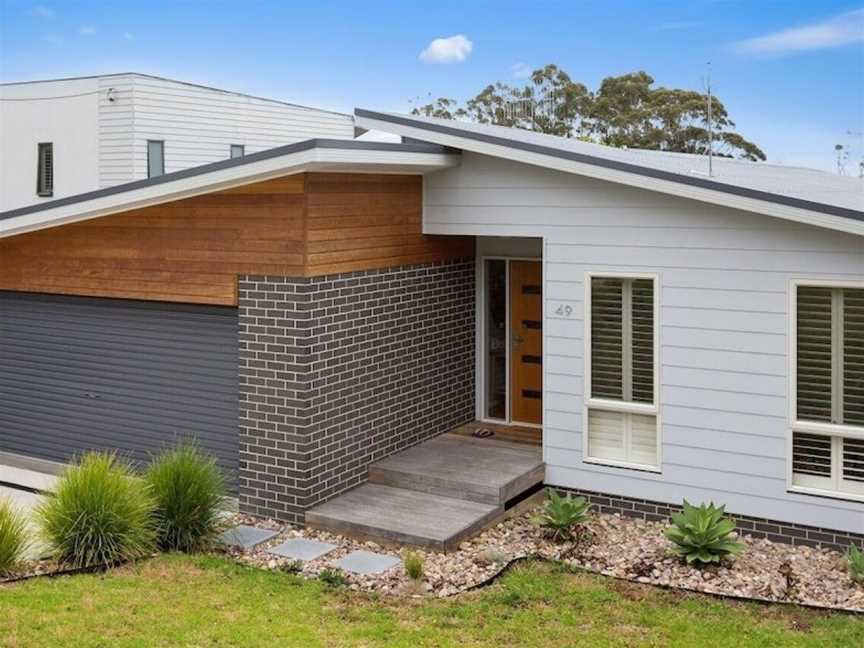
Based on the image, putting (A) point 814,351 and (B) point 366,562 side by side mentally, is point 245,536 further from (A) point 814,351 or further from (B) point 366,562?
(A) point 814,351

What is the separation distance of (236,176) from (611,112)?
3354 centimetres

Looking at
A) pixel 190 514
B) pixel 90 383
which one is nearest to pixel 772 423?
pixel 190 514

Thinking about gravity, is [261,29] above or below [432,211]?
above

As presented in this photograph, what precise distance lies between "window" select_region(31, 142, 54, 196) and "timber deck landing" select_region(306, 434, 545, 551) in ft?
62.2

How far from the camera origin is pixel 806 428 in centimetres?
866

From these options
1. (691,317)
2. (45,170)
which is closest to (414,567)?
(691,317)

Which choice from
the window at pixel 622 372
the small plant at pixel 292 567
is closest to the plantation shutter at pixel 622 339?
the window at pixel 622 372

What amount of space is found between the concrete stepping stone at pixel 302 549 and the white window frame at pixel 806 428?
13.7 feet

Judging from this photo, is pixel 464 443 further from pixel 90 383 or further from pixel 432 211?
pixel 90 383

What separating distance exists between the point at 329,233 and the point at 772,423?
4.42 metres

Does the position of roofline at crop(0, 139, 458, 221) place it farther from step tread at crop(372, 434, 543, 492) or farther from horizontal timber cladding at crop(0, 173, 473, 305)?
step tread at crop(372, 434, 543, 492)

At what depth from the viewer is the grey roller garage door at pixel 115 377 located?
398 inches

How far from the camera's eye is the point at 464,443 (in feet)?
36.4

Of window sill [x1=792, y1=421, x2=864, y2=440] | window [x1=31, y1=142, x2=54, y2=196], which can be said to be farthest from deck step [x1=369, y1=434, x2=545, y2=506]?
window [x1=31, y1=142, x2=54, y2=196]
